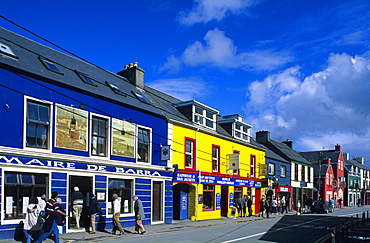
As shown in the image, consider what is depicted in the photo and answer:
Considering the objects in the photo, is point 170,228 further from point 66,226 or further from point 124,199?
point 66,226

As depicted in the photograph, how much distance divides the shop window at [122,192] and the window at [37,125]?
4.40 meters

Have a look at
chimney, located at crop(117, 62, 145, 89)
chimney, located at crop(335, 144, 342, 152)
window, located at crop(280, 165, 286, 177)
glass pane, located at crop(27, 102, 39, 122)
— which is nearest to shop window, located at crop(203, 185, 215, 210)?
chimney, located at crop(117, 62, 145, 89)

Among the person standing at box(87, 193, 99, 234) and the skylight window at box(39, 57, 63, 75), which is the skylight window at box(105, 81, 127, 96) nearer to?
the skylight window at box(39, 57, 63, 75)

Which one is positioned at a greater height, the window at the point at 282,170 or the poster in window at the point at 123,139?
the poster in window at the point at 123,139

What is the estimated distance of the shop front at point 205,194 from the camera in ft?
80.0

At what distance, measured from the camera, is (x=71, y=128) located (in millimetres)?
16609

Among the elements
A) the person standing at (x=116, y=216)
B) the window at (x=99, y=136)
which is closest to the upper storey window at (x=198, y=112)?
the window at (x=99, y=136)

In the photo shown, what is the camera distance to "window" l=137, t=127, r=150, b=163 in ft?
68.0

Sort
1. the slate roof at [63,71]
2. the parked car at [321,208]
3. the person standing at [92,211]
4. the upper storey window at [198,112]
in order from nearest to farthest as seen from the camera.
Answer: the slate roof at [63,71]
the person standing at [92,211]
the upper storey window at [198,112]
the parked car at [321,208]

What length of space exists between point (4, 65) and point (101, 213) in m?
7.98

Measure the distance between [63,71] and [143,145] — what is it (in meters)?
5.95

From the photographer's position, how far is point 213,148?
91.1ft

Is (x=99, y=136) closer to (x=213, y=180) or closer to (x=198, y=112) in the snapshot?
(x=198, y=112)

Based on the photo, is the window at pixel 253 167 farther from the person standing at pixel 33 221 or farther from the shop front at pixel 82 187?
the person standing at pixel 33 221
